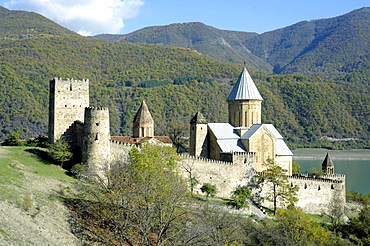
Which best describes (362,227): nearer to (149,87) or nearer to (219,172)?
(219,172)

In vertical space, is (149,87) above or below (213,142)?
above

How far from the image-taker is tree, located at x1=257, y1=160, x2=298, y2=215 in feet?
91.3

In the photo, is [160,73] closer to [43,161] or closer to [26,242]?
[43,161]

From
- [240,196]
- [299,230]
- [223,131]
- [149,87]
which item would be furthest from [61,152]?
[149,87]

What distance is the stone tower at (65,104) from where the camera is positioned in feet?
87.9

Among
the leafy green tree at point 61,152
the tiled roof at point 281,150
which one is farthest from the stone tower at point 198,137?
the leafy green tree at point 61,152

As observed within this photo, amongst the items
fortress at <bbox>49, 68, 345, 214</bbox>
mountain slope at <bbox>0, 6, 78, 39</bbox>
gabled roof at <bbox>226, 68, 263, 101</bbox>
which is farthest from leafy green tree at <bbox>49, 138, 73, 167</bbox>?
mountain slope at <bbox>0, 6, 78, 39</bbox>

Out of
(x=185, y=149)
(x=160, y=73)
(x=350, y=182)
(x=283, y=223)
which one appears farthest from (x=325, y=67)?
(x=283, y=223)

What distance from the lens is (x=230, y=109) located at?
3388 centimetres

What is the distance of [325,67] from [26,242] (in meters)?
185

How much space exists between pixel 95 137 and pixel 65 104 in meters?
4.52

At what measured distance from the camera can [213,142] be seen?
30.9 metres

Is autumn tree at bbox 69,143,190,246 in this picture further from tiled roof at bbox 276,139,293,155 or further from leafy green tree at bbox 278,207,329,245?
tiled roof at bbox 276,139,293,155

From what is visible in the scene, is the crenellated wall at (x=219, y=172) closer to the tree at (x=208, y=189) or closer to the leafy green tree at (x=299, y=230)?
the tree at (x=208, y=189)
